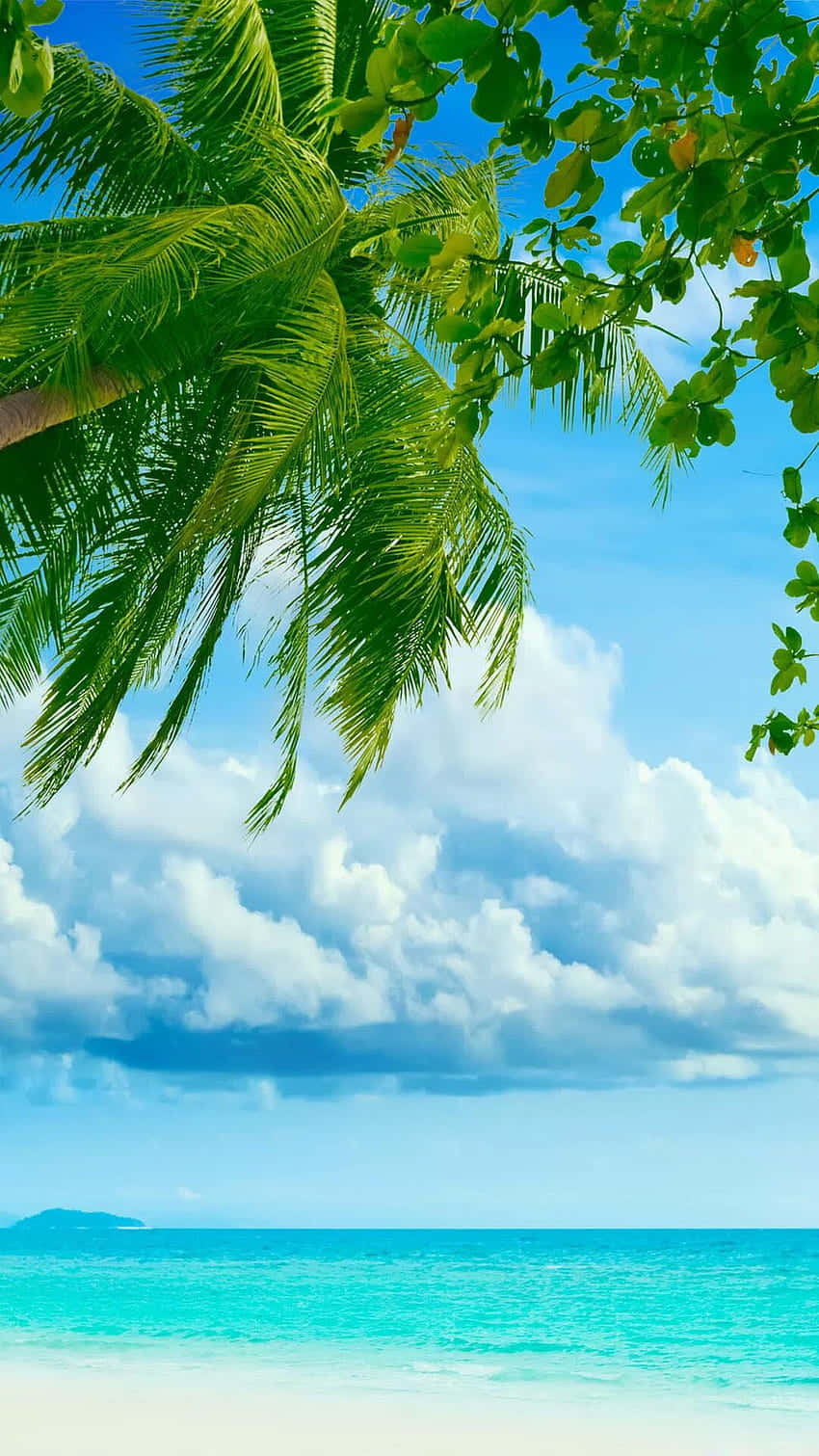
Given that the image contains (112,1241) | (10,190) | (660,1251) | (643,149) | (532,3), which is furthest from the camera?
(112,1241)

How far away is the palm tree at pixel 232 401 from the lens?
20.0ft

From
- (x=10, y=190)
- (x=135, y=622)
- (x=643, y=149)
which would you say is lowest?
(x=643, y=149)

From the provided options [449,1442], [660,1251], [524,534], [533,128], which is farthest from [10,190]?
[660,1251]

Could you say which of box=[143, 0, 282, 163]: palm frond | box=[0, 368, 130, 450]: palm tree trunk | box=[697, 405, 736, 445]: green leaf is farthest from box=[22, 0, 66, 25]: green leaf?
box=[143, 0, 282, 163]: palm frond

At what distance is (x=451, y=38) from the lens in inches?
50.7

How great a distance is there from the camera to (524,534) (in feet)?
26.3

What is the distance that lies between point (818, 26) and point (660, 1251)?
125 ft

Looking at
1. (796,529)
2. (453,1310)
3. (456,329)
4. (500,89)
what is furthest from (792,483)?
(453,1310)

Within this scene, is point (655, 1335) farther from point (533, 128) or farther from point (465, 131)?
point (533, 128)

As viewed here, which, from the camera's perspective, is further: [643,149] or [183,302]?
[183,302]

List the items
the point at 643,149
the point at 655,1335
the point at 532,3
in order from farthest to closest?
the point at 655,1335
the point at 643,149
the point at 532,3

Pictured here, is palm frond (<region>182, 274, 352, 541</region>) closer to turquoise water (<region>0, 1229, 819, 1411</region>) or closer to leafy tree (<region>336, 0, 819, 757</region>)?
leafy tree (<region>336, 0, 819, 757</region>)

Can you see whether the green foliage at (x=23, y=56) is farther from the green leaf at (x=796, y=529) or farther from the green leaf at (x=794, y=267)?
the green leaf at (x=796, y=529)

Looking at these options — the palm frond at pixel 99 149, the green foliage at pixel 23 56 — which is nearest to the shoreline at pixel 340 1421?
the palm frond at pixel 99 149
